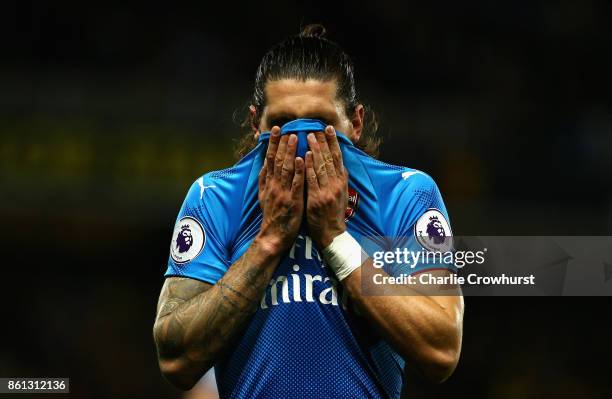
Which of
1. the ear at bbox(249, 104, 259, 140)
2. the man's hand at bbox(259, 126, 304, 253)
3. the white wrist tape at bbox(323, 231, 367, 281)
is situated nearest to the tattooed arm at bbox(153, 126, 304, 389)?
the man's hand at bbox(259, 126, 304, 253)

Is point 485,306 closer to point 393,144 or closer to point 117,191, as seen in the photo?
point 393,144

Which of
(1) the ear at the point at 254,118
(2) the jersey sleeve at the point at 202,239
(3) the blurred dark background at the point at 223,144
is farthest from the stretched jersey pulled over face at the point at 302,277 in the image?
(3) the blurred dark background at the point at 223,144

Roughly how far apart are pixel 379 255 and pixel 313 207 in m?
0.22

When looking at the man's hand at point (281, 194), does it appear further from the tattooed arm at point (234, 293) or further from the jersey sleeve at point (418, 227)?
the jersey sleeve at point (418, 227)

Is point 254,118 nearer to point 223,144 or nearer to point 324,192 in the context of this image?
point 324,192

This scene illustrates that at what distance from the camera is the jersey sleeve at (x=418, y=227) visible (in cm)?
234

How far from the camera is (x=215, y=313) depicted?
2.22 meters

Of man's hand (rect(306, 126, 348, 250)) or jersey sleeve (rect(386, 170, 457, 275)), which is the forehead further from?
jersey sleeve (rect(386, 170, 457, 275))

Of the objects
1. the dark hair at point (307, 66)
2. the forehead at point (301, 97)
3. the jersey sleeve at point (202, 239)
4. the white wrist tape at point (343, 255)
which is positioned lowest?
the white wrist tape at point (343, 255)

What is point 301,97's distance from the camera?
2.46 metres

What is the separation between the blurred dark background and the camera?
755 centimetres

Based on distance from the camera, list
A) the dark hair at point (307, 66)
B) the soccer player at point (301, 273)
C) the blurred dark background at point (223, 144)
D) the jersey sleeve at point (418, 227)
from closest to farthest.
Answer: the soccer player at point (301, 273) → the jersey sleeve at point (418, 227) → the dark hair at point (307, 66) → the blurred dark background at point (223, 144)

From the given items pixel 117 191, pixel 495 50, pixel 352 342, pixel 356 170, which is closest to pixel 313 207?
pixel 356 170

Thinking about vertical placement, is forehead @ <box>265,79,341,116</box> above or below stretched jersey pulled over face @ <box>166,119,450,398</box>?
above
